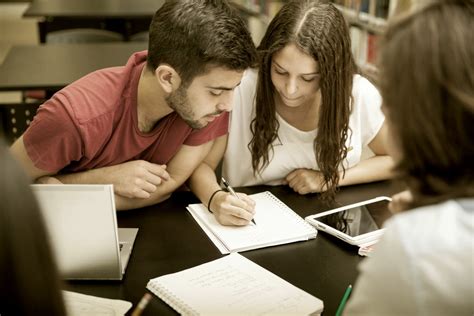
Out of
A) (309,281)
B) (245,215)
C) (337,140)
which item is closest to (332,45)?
(337,140)

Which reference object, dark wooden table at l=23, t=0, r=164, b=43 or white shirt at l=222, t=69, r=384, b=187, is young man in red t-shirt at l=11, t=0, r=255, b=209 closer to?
white shirt at l=222, t=69, r=384, b=187

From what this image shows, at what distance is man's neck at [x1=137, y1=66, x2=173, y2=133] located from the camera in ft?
5.13

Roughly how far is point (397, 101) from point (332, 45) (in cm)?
84

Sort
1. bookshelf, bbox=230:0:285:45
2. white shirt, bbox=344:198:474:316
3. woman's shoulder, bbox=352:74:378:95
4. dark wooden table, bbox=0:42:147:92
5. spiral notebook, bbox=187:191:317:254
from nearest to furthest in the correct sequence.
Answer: white shirt, bbox=344:198:474:316
spiral notebook, bbox=187:191:317:254
woman's shoulder, bbox=352:74:378:95
dark wooden table, bbox=0:42:147:92
bookshelf, bbox=230:0:285:45

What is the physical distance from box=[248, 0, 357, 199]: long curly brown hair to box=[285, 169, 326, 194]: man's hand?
2cm

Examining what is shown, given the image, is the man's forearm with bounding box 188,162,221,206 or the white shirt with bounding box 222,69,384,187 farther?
the white shirt with bounding box 222,69,384,187

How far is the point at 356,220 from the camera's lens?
1493 millimetres

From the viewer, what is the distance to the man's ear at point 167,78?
1.51 m

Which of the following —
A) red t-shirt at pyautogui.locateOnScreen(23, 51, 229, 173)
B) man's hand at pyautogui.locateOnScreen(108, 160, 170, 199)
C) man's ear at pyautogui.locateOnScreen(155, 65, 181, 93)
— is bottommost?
man's hand at pyautogui.locateOnScreen(108, 160, 170, 199)

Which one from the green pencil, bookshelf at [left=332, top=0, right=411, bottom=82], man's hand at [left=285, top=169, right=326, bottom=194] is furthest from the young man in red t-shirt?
bookshelf at [left=332, top=0, right=411, bottom=82]

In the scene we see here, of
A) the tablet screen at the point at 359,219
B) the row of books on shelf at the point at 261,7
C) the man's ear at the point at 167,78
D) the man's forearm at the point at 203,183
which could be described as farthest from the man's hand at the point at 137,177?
the row of books on shelf at the point at 261,7

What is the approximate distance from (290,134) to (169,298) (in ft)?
2.65

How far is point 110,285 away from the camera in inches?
48.4

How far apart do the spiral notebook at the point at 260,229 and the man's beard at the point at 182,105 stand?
23cm
